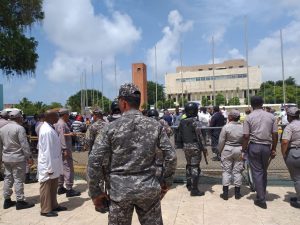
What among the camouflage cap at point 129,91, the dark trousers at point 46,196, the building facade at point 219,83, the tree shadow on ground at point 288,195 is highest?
the building facade at point 219,83

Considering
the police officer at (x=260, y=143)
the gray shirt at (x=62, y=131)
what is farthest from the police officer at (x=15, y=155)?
the police officer at (x=260, y=143)

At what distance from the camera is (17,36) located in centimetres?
1975

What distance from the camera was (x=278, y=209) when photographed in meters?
6.52

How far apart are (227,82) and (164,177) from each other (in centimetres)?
12110

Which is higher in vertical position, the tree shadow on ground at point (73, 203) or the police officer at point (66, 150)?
the police officer at point (66, 150)

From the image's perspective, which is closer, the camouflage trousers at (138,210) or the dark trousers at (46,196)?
the camouflage trousers at (138,210)

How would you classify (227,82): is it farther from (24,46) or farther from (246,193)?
(246,193)

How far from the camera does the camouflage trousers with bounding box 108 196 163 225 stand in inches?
133

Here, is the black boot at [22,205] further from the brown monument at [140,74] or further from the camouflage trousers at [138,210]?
the brown monument at [140,74]

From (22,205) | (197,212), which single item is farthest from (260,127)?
(22,205)

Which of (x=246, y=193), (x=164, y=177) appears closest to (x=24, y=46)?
(x=246, y=193)

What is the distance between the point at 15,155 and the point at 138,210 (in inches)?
167

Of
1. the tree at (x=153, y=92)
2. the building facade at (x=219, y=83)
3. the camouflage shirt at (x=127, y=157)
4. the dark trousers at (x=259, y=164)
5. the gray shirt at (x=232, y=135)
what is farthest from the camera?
the building facade at (x=219, y=83)

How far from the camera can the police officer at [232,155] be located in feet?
24.0
